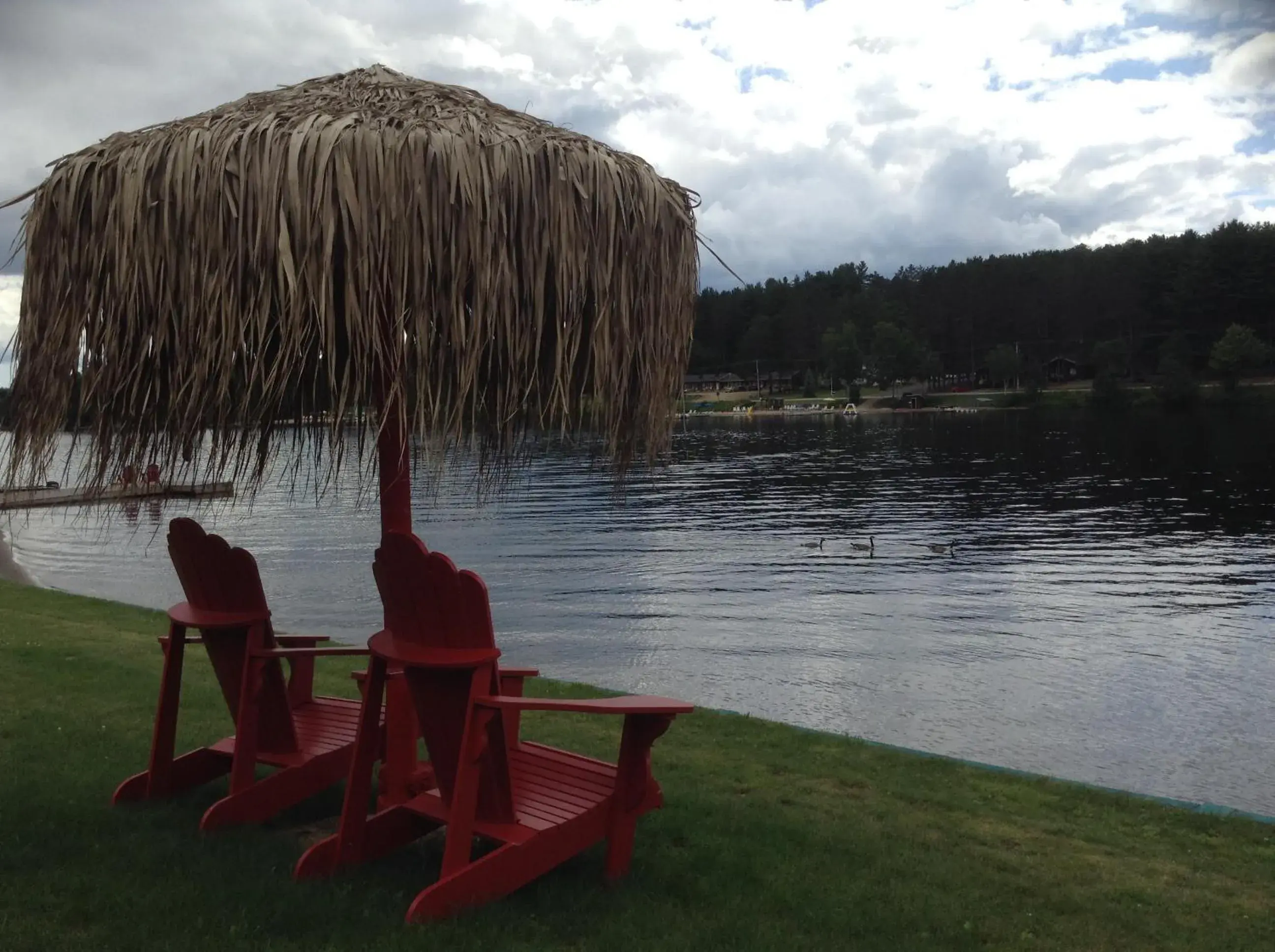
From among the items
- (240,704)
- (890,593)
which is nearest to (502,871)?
(240,704)

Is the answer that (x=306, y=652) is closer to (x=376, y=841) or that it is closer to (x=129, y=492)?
(x=376, y=841)

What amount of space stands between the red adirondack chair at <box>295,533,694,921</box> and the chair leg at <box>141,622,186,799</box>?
106 centimetres

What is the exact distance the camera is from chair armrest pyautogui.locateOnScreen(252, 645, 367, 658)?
3980 mm

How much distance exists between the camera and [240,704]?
416 cm

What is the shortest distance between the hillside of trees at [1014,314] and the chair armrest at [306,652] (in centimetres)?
9252

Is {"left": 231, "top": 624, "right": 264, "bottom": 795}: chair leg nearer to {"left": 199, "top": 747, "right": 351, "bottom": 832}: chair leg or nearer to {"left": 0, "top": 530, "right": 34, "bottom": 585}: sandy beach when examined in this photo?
{"left": 199, "top": 747, "right": 351, "bottom": 832}: chair leg

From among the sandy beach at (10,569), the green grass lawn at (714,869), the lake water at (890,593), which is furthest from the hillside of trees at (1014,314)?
the green grass lawn at (714,869)

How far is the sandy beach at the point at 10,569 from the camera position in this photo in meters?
20.6

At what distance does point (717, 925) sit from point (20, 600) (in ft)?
43.4

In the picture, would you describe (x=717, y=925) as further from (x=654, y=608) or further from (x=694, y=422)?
(x=694, y=422)

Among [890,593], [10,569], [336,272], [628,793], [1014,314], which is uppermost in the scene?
[1014,314]

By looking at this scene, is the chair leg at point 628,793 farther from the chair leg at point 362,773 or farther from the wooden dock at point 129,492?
the wooden dock at point 129,492

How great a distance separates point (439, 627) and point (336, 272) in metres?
1.29

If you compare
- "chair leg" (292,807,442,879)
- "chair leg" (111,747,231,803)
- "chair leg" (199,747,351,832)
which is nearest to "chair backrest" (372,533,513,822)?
"chair leg" (292,807,442,879)
